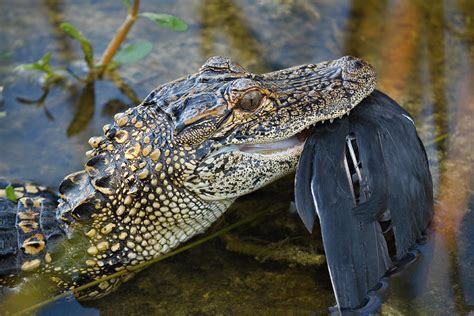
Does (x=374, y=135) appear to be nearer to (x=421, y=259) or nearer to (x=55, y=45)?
(x=421, y=259)

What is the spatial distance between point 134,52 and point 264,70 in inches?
36.4

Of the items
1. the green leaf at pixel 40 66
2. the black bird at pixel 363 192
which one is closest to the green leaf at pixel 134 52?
the green leaf at pixel 40 66

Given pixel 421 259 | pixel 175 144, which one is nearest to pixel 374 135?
pixel 421 259

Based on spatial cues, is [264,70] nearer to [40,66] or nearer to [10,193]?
[40,66]

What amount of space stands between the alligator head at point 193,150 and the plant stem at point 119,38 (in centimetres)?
134

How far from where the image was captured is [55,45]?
18.7 ft

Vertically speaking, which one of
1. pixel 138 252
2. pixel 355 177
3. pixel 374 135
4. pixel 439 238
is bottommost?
pixel 138 252

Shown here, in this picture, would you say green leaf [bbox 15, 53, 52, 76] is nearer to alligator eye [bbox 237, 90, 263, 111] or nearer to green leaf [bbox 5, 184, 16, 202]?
green leaf [bbox 5, 184, 16, 202]

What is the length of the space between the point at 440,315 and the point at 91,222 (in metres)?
1.83

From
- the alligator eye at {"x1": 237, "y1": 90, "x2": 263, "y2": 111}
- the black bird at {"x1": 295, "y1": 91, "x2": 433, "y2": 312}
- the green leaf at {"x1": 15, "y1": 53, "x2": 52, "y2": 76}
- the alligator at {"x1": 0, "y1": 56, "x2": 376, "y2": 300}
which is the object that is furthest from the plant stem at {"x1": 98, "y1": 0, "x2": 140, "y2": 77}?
the black bird at {"x1": 295, "y1": 91, "x2": 433, "y2": 312}

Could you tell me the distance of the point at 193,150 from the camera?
381 cm

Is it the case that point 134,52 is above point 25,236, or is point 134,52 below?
above

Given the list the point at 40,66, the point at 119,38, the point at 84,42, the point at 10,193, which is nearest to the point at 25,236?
the point at 10,193

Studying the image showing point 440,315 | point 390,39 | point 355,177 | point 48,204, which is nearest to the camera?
point 440,315
